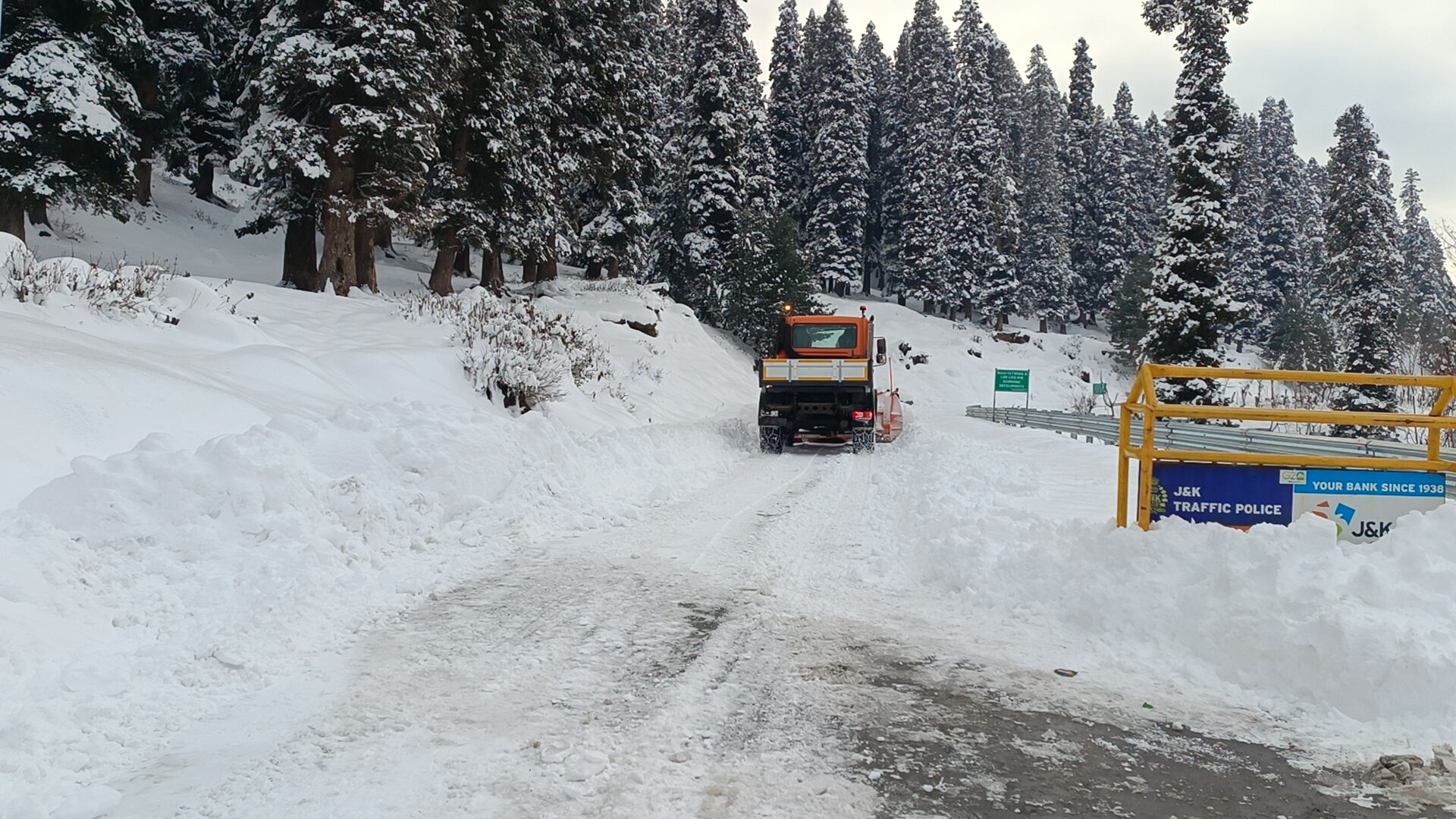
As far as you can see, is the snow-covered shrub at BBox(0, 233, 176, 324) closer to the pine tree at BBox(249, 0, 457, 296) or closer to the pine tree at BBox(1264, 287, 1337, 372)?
the pine tree at BBox(249, 0, 457, 296)

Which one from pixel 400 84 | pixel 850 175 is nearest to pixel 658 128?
pixel 850 175

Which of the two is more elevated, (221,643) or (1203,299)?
(1203,299)

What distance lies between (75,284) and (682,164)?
3059 cm

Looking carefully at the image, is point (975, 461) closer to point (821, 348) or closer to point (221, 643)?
point (821, 348)

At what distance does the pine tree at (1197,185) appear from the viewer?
2456cm

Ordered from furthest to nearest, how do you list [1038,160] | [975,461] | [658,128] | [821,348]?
[1038,160]
[658,128]
[821,348]
[975,461]

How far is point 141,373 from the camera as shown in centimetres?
771

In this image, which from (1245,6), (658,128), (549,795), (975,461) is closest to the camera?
(549,795)

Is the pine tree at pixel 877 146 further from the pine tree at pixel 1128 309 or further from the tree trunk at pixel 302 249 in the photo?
the tree trunk at pixel 302 249

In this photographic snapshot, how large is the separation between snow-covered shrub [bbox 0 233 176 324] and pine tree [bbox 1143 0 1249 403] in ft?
77.7

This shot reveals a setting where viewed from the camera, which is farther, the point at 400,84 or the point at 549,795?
the point at 400,84

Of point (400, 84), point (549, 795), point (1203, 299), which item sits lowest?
point (549, 795)

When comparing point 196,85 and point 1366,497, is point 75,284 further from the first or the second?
point 196,85

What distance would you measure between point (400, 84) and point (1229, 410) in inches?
688
